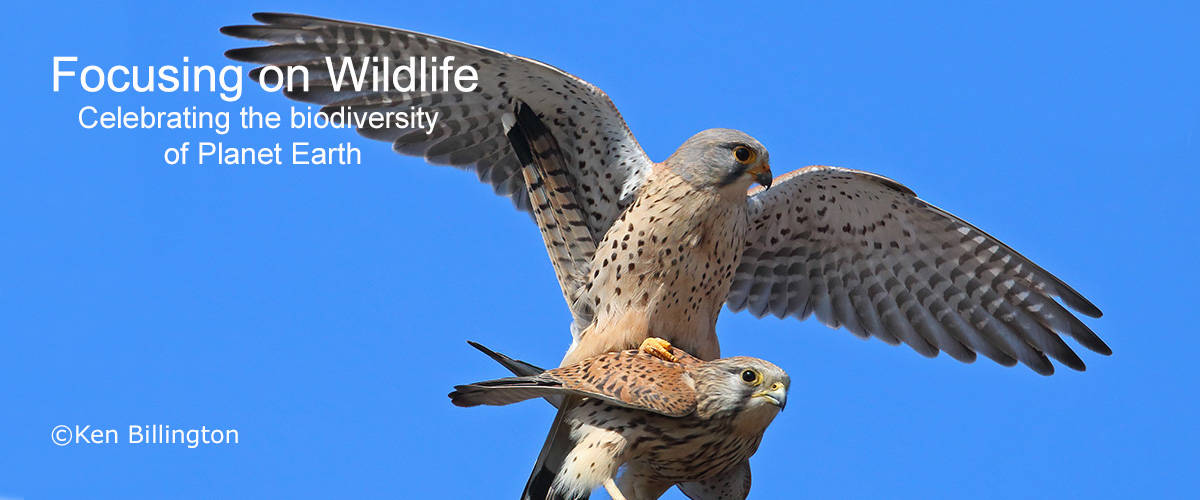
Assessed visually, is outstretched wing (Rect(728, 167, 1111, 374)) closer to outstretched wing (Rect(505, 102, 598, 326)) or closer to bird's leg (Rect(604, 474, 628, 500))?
outstretched wing (Rect(505, 102, 598, 326))

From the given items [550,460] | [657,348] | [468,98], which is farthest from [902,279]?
[550,460]

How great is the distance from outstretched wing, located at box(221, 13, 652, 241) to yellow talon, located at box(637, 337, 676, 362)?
719 mm

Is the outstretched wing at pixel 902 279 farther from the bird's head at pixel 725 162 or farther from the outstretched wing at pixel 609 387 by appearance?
the outstretched wing at pixel 609 387

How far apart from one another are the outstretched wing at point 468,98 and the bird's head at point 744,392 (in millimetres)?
1247

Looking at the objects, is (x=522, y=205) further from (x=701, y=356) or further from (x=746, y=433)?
(x=746, y=433)

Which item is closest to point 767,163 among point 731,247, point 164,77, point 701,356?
point 731,247

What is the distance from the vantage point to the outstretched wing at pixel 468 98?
6629 millimetres

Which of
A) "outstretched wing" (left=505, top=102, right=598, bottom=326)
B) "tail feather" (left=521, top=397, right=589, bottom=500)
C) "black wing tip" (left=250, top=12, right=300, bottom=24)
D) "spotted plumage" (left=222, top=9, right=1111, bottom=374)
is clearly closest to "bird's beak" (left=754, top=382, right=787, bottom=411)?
"tail feather" (left=521, top=397, right=589, bottom=500)

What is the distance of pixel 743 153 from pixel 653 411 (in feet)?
4.02

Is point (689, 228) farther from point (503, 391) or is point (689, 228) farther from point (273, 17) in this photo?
point (273, 17)

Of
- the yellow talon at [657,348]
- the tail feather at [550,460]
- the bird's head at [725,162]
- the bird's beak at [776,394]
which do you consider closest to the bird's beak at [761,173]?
the bird's head at [725,162]

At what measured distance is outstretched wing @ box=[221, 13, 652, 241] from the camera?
261 inches

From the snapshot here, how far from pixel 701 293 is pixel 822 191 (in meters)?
0.85

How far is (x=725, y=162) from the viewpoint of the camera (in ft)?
21.0
